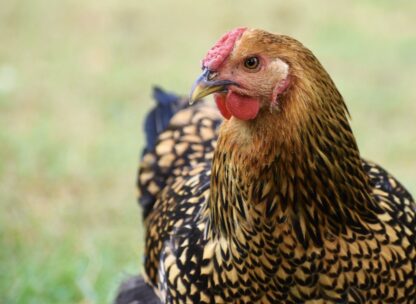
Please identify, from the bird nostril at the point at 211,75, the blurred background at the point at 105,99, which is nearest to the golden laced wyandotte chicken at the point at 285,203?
the bird nostril at the point at 211,75

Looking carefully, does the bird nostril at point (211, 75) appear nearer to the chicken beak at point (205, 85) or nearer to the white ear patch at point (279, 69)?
the chicken beak at point (205, 85)

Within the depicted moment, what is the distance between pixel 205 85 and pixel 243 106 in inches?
4.5

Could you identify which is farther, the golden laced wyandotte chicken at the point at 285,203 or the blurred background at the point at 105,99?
the blurred background at the point at 105,99

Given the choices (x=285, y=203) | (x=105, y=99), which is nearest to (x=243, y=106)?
(x=285, y=203)

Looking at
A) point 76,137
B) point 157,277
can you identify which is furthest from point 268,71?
point 76,137

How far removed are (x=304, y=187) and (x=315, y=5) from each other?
5795 mm

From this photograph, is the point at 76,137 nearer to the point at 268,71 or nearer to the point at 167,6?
the point at 167,6

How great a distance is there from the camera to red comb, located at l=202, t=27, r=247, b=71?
226 cm

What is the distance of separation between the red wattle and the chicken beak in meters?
0.03

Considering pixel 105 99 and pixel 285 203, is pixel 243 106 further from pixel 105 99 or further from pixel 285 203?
pixel 105 99

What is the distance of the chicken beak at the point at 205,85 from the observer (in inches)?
88.4

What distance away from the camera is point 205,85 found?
2.26 meters

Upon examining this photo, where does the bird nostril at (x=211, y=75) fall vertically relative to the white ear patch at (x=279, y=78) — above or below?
below

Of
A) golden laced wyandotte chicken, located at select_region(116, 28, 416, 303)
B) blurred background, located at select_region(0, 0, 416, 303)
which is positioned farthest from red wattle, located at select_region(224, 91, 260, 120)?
blurred background, located at select_region(0, 0, 416, 303)
